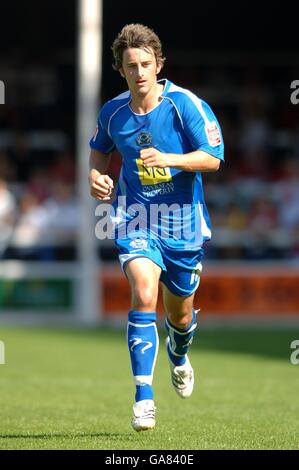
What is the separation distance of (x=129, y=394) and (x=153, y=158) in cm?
318

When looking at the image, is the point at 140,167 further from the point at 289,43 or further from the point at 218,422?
the point at 289,43

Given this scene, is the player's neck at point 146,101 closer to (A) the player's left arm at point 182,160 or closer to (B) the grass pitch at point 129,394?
(A) the player's left arm at point 182,160

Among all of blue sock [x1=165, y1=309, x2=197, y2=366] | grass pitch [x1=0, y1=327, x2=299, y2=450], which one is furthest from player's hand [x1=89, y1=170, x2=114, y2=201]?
grass pitch [x1=0, y1=327, x2=299, y2=450]

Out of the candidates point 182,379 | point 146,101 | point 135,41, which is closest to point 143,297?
point 146,101

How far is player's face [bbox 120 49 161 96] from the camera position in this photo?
22.4 feet

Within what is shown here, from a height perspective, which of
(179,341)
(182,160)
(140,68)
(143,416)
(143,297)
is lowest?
(143,416)

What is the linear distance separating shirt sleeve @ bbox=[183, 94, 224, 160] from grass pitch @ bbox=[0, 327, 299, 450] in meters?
1.66

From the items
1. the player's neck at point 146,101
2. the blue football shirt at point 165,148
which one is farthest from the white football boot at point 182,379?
the player's neck at point 146,101

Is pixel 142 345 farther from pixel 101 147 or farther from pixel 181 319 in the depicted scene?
pixel 101 147

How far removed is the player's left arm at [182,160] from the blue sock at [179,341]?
4.32ft

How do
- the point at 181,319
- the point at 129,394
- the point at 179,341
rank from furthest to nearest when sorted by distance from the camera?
the point at 129,394 < the point at 179,341 < the point at 181,319

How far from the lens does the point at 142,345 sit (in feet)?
22.0
